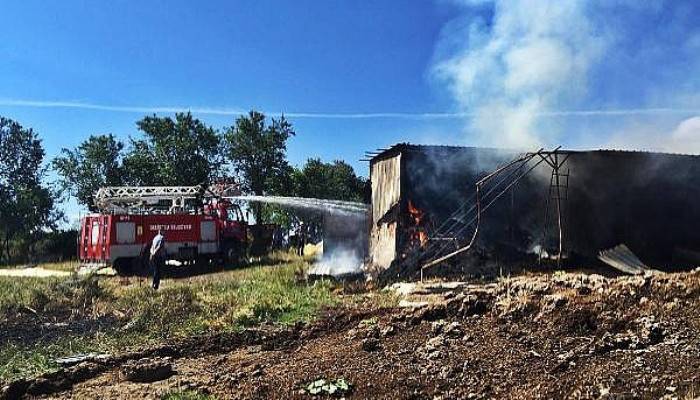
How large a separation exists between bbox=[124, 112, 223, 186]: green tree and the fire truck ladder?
13136 millimetres

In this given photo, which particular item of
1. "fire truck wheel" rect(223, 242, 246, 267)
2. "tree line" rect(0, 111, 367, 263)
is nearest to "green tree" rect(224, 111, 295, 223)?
"tree line" rect(0, 111, 367, 263)

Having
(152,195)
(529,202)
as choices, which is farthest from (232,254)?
(529,202)

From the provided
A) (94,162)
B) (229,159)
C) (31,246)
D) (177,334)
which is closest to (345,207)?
(177,334)

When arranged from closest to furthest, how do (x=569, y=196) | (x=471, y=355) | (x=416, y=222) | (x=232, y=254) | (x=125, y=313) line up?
(x=471, y=355), (x=125, y=313), (x=416, y=222), (x=569, y=196), (x=232, y=254)

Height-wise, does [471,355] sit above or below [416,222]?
below

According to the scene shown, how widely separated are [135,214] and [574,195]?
1498 cm

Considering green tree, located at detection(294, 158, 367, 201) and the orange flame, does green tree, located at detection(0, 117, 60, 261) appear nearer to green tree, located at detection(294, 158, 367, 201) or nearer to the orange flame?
green tree, located at detection(294, 158, 367, 201)

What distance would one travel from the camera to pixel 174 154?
1518 inches

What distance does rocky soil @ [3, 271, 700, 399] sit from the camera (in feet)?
18.5

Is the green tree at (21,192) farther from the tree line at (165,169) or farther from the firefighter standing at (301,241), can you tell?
the firefighter standing at (301,241)

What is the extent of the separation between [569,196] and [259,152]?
76.9ft

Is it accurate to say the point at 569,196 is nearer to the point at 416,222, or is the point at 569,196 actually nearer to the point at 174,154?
the point at 416,222

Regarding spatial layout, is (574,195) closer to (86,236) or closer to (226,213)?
(226,213)

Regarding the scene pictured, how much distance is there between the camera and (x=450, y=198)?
59.0 ft
